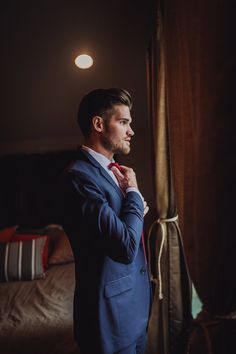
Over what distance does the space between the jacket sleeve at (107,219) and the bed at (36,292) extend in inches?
34.8

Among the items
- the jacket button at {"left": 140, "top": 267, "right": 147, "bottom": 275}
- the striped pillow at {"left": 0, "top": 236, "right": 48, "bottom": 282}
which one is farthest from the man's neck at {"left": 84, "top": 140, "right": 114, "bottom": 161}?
the striped pillow at {"left": 0, "top": 236, "right": 48, "bottom": 282}

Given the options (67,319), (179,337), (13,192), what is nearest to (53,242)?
(13,192)

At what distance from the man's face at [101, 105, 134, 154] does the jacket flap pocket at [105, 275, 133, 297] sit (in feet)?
1.59

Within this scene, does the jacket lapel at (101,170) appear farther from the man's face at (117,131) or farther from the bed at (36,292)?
the bed at (36,292)

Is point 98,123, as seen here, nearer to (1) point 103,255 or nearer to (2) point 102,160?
(2) point 102,160

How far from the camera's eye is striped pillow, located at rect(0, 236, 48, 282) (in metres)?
2.20

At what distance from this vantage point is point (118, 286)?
92 centimetres

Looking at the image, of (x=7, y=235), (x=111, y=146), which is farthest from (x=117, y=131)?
(x=7, y=235)

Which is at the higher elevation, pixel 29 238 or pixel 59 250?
pixel 29 238

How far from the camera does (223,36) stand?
2.12ft

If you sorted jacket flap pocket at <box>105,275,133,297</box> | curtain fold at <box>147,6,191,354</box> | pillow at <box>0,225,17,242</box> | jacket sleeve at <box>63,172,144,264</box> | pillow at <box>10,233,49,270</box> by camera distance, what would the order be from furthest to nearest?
1. pillow at <box>0,225,17,242</box>
2. pillow at <box>10,233,49,270</box>
3. curtain fold at <box>147,6,191,354</box>
4. jacket flap pocket at <box>105,275,133,297</box>
5. jacket sleeve at <box>63,172,144,264</box>

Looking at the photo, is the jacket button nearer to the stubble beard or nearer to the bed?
the stubble beard

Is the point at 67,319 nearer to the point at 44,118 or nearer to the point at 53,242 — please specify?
the point at 53,242

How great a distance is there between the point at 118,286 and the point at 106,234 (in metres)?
0.24
